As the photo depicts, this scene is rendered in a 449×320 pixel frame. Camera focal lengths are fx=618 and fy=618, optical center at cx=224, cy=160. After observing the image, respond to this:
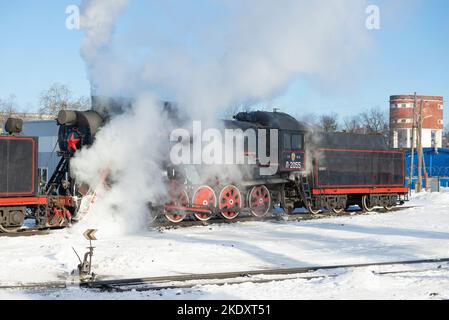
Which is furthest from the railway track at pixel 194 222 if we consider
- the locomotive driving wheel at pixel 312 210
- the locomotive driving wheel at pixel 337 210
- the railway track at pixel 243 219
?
the locomotive driving wheel at pixel 312 210

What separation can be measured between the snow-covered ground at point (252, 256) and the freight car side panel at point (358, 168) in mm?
3823

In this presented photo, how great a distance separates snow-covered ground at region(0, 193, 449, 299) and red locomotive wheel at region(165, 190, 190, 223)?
2.71ft

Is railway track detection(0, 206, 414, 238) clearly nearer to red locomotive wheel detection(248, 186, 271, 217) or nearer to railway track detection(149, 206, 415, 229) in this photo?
railway track detection(149, 206, 415, 229)

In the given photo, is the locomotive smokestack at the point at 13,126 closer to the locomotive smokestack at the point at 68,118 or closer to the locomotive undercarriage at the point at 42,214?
the locomotive smokestack at the point at 68,118

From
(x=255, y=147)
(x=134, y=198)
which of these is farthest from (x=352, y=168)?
(x=134, y=198)

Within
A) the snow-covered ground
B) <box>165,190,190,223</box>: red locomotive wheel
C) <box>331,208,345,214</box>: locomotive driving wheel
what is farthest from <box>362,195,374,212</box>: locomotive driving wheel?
<box>165,190,190,223</box>: red locomotive wheel

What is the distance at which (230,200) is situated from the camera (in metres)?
20.1

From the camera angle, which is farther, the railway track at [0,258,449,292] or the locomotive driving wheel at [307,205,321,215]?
the locomotive driving wheel at [307,205,321,215]

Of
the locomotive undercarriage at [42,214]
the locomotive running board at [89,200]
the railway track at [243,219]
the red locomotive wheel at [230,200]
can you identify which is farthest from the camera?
the red locomotive wheel at [230,200]

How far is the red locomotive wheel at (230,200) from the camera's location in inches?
779

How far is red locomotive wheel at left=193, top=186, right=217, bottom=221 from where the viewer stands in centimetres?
1873

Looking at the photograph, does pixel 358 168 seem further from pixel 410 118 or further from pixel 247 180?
pixel 410 118

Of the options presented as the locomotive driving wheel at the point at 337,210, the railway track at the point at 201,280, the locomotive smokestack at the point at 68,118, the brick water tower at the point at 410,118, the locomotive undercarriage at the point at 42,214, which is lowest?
the railway track at the point at 201,280
